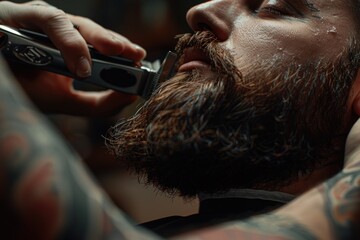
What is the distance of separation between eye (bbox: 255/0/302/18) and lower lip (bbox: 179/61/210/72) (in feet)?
0.45

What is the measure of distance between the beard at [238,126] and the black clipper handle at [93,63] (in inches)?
6.6

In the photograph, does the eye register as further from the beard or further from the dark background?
the dark background

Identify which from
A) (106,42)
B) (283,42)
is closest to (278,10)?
(283,42)

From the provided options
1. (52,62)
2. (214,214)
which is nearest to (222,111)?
(214,214)

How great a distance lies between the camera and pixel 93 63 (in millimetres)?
1272

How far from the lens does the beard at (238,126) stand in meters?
1.01

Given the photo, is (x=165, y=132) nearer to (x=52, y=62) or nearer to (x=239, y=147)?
(x=239, y=147)

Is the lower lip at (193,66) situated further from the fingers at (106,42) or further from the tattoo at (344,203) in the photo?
the tattoo at (344,203)

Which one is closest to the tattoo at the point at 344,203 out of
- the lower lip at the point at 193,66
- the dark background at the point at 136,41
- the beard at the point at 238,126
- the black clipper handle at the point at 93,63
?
the beard at the point at 238,126

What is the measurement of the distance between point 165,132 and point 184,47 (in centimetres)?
24

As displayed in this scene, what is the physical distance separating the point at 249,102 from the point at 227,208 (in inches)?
7.1

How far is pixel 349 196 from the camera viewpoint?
0.83 meters

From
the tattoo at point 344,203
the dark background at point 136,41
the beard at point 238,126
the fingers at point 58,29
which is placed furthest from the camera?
the dark background at point 136,41

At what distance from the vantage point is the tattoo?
78cm
